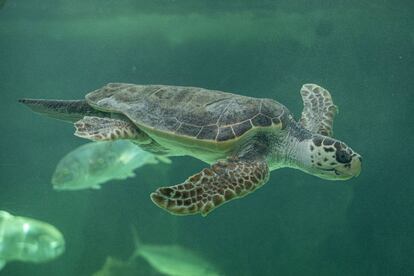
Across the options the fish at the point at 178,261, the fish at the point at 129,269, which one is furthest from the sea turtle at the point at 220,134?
the fish at the point at 129,269

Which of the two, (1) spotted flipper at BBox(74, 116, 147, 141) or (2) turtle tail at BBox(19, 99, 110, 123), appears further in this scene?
(2) turtle tail at BBox(19, 99, 110, 123)

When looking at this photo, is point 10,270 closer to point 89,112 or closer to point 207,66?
point 89,112

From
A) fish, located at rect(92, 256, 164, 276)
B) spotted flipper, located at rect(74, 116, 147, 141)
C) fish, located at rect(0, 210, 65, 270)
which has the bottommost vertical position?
fish, located at rect(92, 256, 164, 276)

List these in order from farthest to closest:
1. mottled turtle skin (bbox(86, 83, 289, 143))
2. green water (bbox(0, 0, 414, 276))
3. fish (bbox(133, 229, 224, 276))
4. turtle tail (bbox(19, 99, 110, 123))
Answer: green water (bbox(0, 0, 414, 276))
fish (bbox(133, 229, 224, 276))
turtle tail (bbox(19, 99, 110, 123))
mottled turtle skin (bbox(86, 83, 289, 143))

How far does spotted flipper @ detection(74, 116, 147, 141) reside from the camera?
4148 millimetres

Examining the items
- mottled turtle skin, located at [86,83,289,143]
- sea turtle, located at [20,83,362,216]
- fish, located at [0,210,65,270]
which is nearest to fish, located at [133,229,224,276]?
fish, located at [0,210,65,270]

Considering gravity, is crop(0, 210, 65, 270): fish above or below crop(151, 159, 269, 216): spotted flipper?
below

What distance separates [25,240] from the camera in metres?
7.13

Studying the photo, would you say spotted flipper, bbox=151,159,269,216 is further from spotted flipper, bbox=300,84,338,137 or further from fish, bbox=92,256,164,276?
fish, bbox=92,256,164,276

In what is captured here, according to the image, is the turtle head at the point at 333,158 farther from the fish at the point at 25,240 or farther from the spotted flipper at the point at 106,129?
the fish at the point at 25,240

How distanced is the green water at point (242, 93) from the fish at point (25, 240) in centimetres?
299

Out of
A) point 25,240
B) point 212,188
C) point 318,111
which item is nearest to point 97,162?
point 25,240

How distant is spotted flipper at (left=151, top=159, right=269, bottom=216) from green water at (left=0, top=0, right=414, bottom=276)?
7.41 metres

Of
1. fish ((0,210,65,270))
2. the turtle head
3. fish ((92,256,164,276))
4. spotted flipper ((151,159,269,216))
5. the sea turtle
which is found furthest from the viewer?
fish ((92,256,164,276))
